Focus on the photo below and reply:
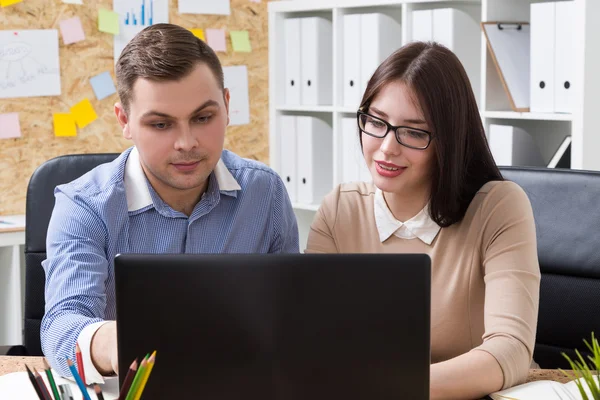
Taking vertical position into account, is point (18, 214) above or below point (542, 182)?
below

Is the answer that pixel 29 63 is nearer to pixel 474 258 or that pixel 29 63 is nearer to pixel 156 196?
pixel 156 196

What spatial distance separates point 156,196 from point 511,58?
1.52 m

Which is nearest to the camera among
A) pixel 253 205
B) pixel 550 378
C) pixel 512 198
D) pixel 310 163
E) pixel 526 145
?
pixel 550 378

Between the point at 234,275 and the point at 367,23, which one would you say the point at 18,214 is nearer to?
the point at 367,23

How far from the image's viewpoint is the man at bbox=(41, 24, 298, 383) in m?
1.41

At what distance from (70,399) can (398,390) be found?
35cm

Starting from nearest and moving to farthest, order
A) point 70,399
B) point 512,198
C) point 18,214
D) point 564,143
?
1. point 70,399
2. point 512,198
3. point 564,143
4. point 18,214

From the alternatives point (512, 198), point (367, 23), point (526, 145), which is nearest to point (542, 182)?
point (512, 198)

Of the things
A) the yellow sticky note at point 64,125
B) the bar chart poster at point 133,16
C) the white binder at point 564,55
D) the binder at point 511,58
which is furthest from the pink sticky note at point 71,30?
the white binder at point 564,55

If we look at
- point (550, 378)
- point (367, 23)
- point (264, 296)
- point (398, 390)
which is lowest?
point (550, 378)

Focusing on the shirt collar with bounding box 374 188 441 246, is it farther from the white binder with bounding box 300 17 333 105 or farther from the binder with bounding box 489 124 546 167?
the white binder with bounding box 300 17 333 105

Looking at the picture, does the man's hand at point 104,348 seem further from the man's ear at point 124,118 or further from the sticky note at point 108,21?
the sticky note at point 108,21

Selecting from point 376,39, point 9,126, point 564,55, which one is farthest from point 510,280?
point 9,126

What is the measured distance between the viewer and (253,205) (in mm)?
1642
